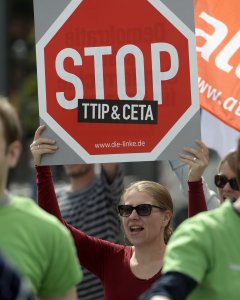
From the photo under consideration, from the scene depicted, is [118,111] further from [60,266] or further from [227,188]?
[60,266]

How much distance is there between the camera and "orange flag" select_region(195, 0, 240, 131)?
19.5 feet

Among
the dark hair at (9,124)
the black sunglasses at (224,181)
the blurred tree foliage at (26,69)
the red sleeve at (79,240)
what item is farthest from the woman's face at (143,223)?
the blurred tree foliage at (26,69)

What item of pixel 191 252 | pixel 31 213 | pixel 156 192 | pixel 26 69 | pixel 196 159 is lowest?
pixel 26 69

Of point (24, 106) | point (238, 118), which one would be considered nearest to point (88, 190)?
point (238, 118)

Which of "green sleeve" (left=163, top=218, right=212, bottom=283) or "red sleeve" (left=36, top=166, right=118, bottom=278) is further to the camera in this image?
"red sleeve" (left=36, top=166, right=118, bottom=278)

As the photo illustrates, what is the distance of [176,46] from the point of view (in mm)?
5117

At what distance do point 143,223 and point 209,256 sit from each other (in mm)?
1474

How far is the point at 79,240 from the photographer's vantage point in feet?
17.3

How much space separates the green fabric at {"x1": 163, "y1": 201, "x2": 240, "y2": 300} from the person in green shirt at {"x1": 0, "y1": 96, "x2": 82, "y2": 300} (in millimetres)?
347

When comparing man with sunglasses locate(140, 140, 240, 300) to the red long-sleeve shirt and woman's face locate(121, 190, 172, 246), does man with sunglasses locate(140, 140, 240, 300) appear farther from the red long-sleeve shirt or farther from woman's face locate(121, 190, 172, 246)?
woman's face locate(121, 190, 172, 246)

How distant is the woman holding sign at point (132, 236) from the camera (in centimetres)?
496

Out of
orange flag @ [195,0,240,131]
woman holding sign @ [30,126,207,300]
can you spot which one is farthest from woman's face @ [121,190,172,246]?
orange flag @ [195,0,240,131]

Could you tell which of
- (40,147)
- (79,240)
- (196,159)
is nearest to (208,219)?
(196,159)

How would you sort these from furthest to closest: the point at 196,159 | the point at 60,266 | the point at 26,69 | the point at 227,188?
the point at 26,69, the point at 227,188, the point at 196,159, the point at 60,266
